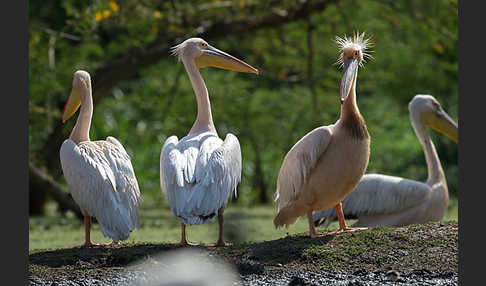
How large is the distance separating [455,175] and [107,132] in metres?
6.79

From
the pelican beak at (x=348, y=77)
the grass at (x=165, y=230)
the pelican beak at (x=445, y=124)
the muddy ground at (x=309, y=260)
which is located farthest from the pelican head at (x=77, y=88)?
the pelican beak at (x=445, y=124)

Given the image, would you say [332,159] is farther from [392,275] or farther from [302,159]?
[392,275]

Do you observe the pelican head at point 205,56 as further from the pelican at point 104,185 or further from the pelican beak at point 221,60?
the pelican at point 104,185

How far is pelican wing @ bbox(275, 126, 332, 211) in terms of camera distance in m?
5.55

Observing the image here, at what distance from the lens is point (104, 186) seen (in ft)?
17.8

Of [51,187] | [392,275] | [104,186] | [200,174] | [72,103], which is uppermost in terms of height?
[72,103]

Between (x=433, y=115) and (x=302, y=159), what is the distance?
9.05 ft

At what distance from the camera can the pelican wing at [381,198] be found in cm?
698

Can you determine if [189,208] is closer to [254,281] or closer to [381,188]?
[254,281]

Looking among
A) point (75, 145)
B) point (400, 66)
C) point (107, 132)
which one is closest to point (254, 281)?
point (75, 145)

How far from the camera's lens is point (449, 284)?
4.74m

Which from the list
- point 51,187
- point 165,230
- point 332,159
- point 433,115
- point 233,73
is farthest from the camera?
point 233,73

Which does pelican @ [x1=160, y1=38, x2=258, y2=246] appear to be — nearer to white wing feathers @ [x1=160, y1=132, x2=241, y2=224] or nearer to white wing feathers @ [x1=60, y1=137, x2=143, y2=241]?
white wing feathers @ [x1=160, y1=132, x2=241, y2=224]

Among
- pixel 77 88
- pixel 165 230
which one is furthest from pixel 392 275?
pixel 165 230
